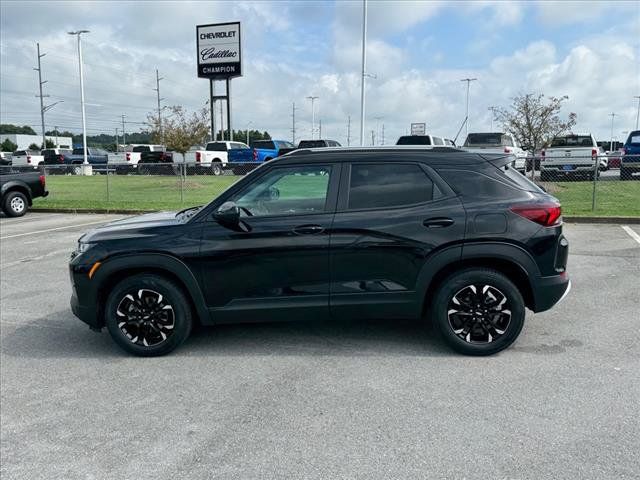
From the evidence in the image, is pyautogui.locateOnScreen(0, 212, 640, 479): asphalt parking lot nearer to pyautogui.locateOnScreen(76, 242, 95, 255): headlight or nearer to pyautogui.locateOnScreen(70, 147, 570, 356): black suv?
pyautogui.locateOnScreen(70, 147, 570, 356): black suv

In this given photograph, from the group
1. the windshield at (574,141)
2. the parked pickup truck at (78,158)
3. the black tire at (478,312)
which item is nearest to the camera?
the black tire at (478,312)

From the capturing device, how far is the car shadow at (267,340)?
458cm

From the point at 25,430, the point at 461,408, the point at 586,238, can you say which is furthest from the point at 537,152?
the point at 25,430

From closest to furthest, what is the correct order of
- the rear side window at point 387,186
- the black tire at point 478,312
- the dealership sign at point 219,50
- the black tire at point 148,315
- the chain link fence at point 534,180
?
the black tire at point 478,312 → the rear side window at point 387,186 → the black tire at point 148,315 → the chain link fence at point 534,180 → the dealership sign at point 219,50

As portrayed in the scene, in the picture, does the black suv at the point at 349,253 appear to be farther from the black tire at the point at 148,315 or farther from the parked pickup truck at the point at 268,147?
the parked pickup truck at the point at 268,147

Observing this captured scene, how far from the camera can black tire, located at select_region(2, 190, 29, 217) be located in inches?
572

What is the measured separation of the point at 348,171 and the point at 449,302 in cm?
137

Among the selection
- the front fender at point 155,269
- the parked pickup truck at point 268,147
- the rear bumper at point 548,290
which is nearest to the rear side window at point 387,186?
the rear bumper at point 548,290

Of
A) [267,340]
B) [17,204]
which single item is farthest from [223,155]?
[267,340]

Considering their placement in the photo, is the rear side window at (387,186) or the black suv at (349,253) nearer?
the black suv at (349,253)

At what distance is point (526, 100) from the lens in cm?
1648

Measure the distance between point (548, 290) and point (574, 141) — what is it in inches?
715

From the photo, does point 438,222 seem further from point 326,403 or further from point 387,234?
point 326,403

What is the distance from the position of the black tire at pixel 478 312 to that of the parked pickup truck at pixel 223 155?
895 inches
